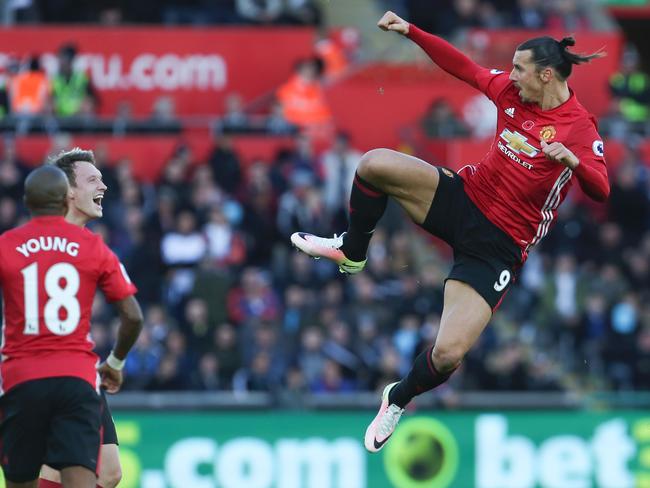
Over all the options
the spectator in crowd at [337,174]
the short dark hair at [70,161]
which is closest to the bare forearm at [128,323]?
the short dark hair at [70,161]

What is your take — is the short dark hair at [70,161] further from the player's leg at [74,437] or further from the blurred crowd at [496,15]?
the blurred crowd at [496,15]

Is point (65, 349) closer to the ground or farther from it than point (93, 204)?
closer to the ground

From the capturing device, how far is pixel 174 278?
652 inches

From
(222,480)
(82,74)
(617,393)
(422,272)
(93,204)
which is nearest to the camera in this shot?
(93,204)

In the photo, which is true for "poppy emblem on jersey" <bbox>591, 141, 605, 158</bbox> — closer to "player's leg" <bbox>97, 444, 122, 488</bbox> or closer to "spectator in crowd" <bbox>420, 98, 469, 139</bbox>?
"player's leg" <bbox>97, 444, 122, 488</bbox>

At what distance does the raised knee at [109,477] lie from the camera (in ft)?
31.2

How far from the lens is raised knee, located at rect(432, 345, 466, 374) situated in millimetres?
9281

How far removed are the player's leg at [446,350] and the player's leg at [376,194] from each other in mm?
569

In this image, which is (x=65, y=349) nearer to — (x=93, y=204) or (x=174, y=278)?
(x=93, y=204)

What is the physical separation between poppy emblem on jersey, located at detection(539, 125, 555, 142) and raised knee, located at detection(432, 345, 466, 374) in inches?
51.9

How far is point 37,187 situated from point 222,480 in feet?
22.4

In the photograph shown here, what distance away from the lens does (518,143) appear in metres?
9.39

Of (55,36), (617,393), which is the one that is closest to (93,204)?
(617,393)

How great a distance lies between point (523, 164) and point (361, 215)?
104 cm
